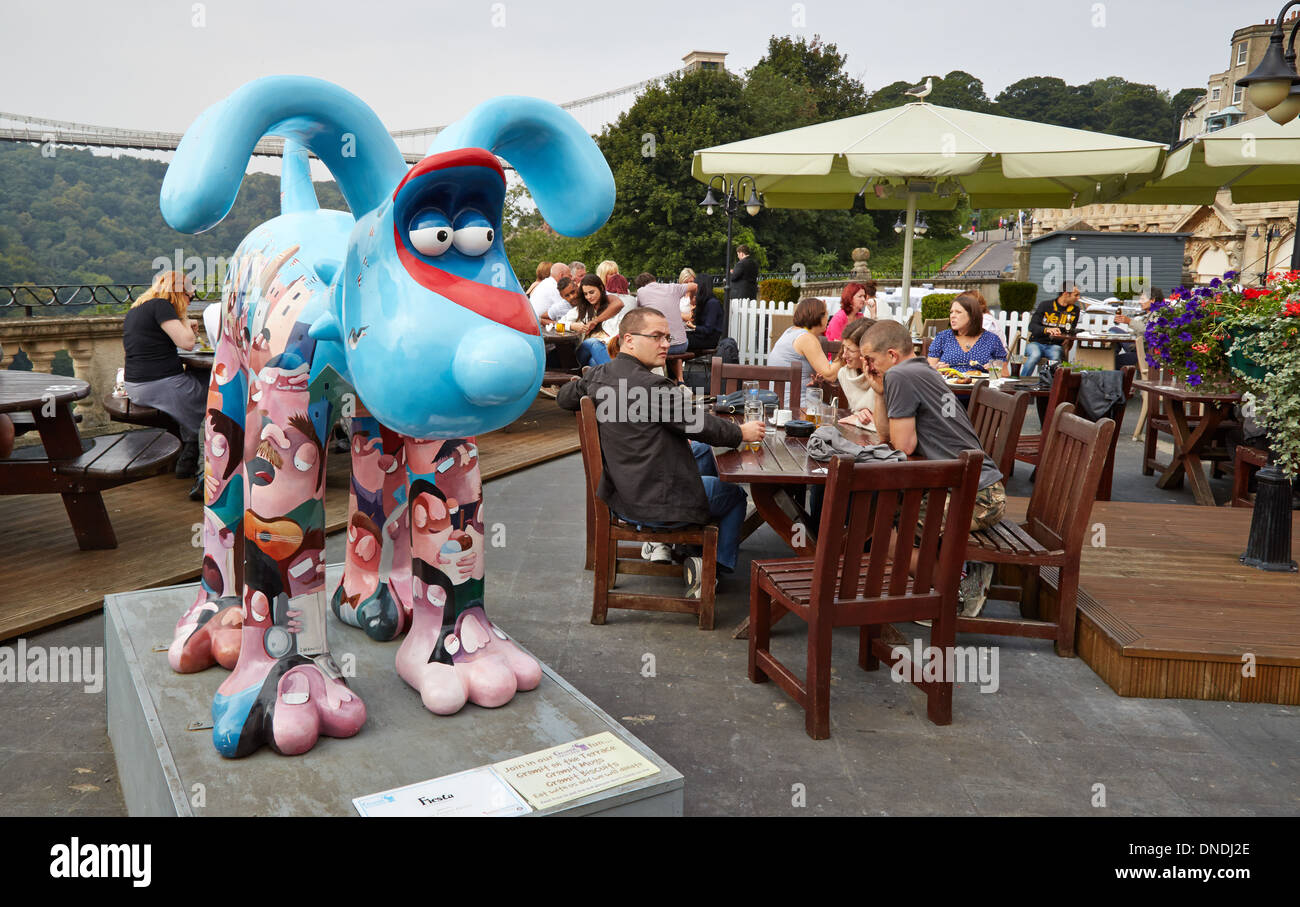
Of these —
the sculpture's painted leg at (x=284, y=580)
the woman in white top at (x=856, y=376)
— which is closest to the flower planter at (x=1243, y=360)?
the woman in white top at (x=856, y=376)

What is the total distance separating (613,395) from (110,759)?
2168mm

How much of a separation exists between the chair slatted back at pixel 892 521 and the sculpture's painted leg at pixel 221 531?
1770mm

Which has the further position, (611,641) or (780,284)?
(780,284)

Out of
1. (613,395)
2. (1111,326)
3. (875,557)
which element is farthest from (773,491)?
(1111,326)

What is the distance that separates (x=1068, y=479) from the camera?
395 cm

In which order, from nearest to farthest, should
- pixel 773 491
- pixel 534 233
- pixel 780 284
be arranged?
pixel 773 491
pixel 780 284
pixel 534 233

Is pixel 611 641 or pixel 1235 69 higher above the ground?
pixel 1235 69

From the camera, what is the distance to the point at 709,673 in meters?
3.75

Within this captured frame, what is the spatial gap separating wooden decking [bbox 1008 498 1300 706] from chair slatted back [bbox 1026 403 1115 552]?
0.28 meters

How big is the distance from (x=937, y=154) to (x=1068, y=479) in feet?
12.2

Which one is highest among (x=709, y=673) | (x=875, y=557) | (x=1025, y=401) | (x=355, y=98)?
(x=355, y=98)

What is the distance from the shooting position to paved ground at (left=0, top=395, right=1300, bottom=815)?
9.34 feet

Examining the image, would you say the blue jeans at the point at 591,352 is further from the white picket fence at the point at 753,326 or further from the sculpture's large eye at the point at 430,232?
the sculpture's large eye at the point at 430,232
